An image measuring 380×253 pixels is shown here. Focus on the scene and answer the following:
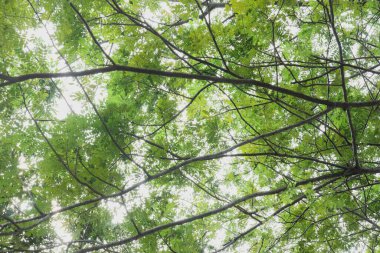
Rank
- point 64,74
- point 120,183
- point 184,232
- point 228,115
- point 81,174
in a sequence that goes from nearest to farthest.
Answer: point 64,74 → point 81,174 → point 120,183 → point 184,232 → point 228,115

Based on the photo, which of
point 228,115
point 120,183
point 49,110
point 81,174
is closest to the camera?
point 81,174

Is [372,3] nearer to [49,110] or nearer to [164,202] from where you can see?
[164,202]

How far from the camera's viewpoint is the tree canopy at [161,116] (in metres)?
1.73

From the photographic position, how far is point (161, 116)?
89.1 inches

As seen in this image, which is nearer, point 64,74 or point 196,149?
point 64,74

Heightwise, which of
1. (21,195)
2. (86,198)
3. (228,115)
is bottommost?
(86,198)

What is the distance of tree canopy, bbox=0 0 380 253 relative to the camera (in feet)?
5.68

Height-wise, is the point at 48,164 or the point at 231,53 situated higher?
the point at 231,53

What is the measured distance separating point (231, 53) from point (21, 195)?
1604mm

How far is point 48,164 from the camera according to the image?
1.74 metres

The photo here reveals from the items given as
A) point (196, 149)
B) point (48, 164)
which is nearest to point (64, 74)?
point (48, 164)

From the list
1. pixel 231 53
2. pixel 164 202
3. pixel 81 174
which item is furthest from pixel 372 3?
pixel 81 174

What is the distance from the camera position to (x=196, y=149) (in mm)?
2510

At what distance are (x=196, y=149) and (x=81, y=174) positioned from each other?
94 cm
